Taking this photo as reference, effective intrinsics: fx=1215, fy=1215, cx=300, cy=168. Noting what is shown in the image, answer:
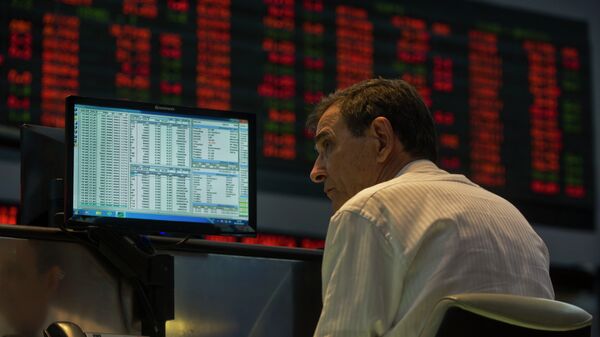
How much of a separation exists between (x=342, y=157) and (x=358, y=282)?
0.41 meters

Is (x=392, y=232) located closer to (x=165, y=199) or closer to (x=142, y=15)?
(x=165, y=199)

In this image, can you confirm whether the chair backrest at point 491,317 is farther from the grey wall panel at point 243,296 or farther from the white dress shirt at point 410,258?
the grey wall panel at point 243,296

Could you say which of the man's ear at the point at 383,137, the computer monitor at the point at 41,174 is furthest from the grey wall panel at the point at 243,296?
the man's ear at the point at 383,137

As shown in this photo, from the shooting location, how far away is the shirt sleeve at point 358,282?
1.64 metres

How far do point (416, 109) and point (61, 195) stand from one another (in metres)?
0.64

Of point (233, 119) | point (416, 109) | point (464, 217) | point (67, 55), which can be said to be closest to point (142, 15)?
point (67, 55)

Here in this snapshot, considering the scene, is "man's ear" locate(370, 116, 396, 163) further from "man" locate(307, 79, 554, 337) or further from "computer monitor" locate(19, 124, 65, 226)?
"computer monitor" locate(19, 124, 65, 226)

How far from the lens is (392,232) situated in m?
1.69

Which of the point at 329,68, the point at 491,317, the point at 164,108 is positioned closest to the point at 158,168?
the point at 164,108

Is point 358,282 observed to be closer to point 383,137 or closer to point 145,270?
point 383,137

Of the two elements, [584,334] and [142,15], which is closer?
[584,334]

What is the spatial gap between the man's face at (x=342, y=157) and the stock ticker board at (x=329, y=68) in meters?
1.87

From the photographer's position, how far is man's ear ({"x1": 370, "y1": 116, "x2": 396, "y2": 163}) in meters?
1.97

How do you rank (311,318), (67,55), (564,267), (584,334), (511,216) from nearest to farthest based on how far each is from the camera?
(584,334), (511,216), (311,318), (67,55), (564,267)
